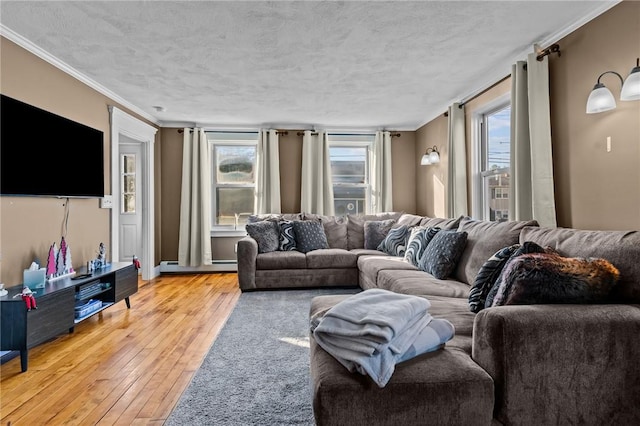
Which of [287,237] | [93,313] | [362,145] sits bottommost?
[93,313]

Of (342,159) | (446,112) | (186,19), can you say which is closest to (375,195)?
(342,159)

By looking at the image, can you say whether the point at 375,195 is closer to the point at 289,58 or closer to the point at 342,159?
the point at 342,159

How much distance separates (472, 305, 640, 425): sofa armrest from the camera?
1.35 meters

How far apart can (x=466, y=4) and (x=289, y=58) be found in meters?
1.47

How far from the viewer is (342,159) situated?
20.4 feet

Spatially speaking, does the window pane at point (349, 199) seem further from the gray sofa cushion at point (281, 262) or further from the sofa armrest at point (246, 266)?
the sofa armrest at point (246, 266)

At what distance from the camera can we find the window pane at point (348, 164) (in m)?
6.20

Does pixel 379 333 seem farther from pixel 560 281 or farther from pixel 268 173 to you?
pixel 268 173

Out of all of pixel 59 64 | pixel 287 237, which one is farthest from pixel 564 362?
pixel 59 64

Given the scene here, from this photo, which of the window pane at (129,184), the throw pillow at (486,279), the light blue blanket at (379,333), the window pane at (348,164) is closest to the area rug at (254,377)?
the light blue blanket at (379,333)

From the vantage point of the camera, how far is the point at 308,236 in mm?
4965

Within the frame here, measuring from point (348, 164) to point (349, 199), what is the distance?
59 cm

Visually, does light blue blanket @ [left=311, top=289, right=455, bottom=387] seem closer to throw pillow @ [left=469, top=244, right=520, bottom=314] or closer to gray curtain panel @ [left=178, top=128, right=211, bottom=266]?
throw pillow @ [left=469, top=244, right=520, bottom=314]

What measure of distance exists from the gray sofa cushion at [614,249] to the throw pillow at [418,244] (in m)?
1.34
